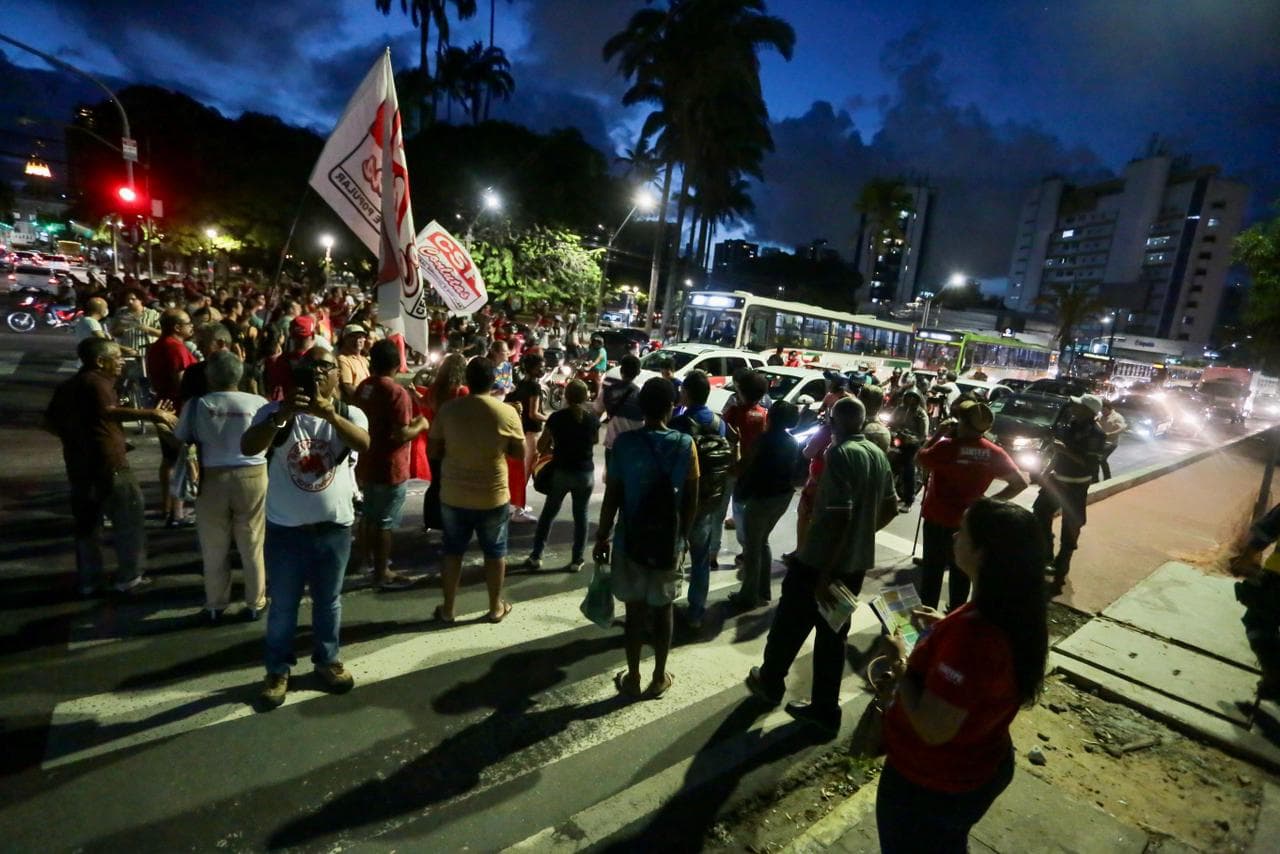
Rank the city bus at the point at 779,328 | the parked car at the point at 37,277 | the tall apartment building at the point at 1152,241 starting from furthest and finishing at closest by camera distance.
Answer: the tall apartment building at the point at 1152,241
the parked car at the point at 37,277
the city bus at the point at 779,328

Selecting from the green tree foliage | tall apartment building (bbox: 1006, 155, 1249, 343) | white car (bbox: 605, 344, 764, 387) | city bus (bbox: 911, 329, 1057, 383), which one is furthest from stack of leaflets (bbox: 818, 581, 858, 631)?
tall apartment building (bbox: 1006, 155, 1249, 343)

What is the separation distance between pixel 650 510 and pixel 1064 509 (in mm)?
5093

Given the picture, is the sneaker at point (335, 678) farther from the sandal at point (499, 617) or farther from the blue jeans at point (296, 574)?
the sandal at point (499, 617)

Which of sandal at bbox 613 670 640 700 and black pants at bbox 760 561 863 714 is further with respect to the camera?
sandal at bbox 613 670 640 700

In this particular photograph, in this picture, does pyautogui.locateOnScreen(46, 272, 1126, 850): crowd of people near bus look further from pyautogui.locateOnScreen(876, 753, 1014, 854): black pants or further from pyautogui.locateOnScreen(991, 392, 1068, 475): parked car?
pyautogui.locateOnScreen(991, 392, 1068, 475): parked car

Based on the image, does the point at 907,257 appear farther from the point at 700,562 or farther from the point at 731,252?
the point at 700,562

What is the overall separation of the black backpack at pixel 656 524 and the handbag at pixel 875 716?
4.69 ft

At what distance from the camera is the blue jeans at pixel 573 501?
5.51 meters

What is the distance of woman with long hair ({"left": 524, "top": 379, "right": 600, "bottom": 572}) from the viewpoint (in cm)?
537

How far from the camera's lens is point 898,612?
2354 mm

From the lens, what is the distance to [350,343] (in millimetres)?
6758

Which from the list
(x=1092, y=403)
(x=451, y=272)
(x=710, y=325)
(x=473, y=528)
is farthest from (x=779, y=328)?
(x=473, y=528)

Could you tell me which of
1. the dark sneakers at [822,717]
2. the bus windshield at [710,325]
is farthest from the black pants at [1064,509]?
the bus windshield at [710,325]

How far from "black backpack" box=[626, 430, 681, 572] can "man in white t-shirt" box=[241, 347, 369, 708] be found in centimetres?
151
